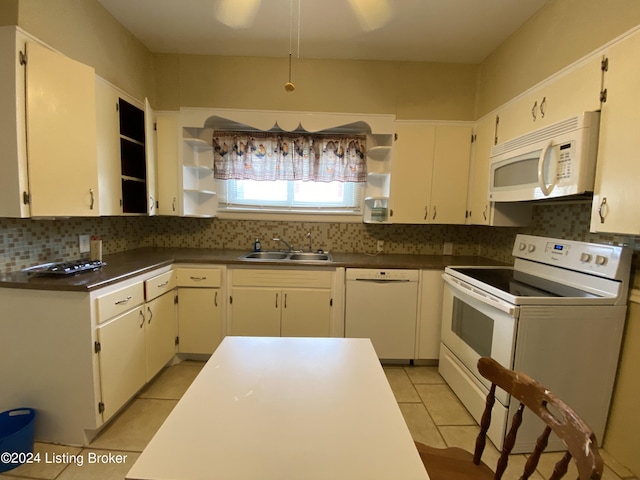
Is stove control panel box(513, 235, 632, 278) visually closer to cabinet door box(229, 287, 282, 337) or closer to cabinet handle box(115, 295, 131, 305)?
cabinet door box(229, 287, 282, 337)

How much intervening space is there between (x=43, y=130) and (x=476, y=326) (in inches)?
109

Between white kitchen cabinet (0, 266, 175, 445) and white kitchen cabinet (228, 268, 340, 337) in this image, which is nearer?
white kitchen cabinet (0, 266, 175, 445)

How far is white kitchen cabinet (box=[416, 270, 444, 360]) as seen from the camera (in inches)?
98.4

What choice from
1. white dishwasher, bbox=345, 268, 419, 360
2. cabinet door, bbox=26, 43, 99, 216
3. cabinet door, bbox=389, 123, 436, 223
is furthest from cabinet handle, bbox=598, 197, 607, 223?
cabinet door, bbox=26, 43, 99, 216

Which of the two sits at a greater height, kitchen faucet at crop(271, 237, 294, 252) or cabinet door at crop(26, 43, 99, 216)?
cabinet door at crop(26, 43, 99, 216)

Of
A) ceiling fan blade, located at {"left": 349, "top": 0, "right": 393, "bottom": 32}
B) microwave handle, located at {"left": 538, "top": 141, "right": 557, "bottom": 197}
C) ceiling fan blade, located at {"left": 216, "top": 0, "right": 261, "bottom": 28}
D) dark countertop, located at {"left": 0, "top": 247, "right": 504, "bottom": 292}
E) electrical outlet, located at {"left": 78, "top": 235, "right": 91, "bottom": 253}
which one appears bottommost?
dark countertop, located at {"left": 0, "top": 247, "right": 504, "bottom": 292}

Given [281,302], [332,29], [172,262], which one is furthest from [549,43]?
[172,262]

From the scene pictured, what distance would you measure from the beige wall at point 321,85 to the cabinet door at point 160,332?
172 centimetres

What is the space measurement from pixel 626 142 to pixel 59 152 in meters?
2.85

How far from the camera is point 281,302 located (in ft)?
8.21

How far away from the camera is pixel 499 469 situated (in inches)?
38.2

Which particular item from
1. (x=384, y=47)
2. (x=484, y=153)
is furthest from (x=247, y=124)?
(x=484, y=153)

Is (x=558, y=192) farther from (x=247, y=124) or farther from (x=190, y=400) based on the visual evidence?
(x=247, y=124)

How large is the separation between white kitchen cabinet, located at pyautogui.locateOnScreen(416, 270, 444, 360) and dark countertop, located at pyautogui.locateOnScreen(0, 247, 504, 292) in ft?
0.34
